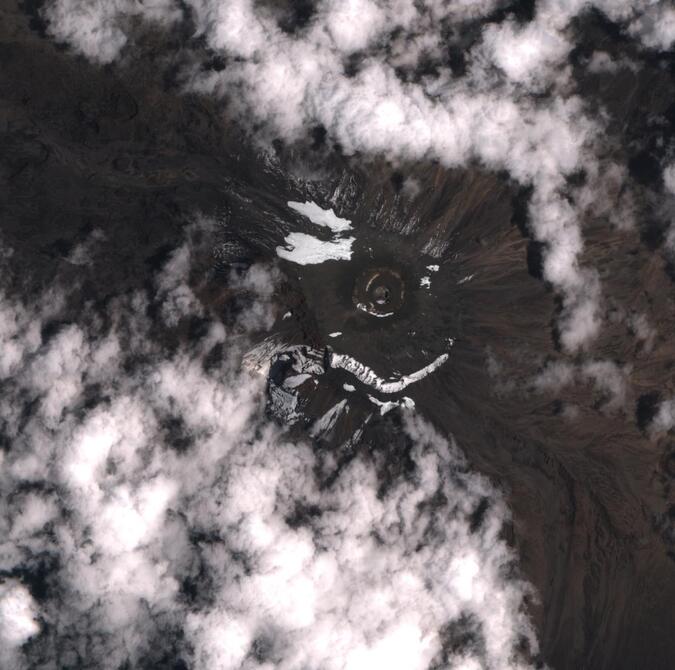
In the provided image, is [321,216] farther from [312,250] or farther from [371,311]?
[371,311]

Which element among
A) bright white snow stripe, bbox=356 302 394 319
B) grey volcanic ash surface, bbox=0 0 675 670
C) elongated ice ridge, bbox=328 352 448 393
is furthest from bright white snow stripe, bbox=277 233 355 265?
elongated ice ridge, bbox=328 352 448 393

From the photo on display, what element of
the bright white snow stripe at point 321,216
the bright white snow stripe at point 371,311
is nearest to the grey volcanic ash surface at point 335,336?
the bright white snow stripe at point 321,216

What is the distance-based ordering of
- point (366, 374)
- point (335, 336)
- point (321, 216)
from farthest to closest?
point (335, 336), point (366, 374), point (321, 216)

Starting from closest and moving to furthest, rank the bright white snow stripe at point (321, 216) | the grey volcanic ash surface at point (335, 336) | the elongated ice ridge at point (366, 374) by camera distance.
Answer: the grey volcanic ash surface at point (335, 336) < the bright white snow stripe at point (321, 216) < the elongated ice ridge at point (366, 374)

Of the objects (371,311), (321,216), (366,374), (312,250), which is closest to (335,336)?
(371,311)

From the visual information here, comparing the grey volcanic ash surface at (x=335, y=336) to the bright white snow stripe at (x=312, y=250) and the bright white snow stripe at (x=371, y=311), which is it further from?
the bright white snow stripe at (x=371, y=311)

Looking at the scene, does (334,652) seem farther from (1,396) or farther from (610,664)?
(1,396)
